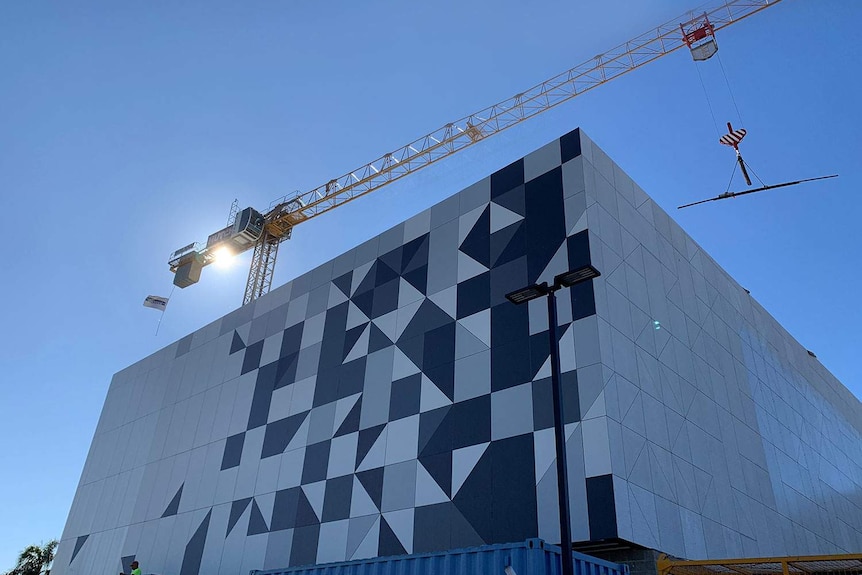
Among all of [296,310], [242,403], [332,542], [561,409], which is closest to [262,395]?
[242,403]

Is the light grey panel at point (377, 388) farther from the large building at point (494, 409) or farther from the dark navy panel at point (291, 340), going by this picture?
the dark navy panel at point (291, 340)

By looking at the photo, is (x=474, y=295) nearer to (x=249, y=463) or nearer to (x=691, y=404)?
(x=691, y=404)

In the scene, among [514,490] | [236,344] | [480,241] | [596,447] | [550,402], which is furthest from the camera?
[236,344]

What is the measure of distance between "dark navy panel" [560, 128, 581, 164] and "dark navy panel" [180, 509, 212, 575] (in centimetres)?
2673

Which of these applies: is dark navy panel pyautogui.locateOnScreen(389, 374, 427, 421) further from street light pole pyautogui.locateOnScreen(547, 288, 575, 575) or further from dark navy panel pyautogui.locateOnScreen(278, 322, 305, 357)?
street light pole pyautogui.locateOnScreen(547, 288, 575, 575)


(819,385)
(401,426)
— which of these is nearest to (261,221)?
(401,426)

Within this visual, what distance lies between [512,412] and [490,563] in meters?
8.76

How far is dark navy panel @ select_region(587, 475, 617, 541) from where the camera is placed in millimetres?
22141

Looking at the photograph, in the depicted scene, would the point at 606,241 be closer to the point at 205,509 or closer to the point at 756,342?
the point at 756,342

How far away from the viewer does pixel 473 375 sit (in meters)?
28.9

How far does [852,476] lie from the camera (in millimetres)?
49688

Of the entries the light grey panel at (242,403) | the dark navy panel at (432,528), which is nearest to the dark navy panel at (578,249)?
the dark navy panel at (432,528)

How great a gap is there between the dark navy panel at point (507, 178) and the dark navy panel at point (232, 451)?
20.0 meters

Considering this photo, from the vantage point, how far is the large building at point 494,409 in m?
25.4
